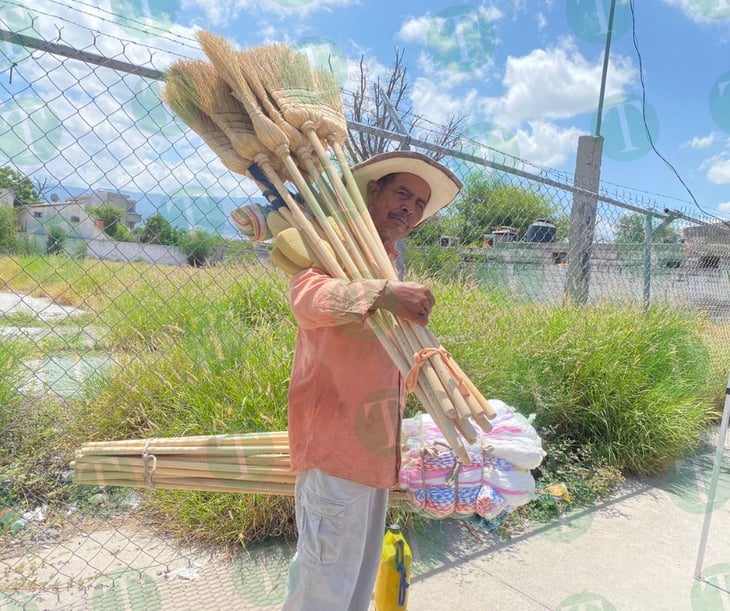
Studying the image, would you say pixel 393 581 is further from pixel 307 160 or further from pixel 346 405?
pixel 307 160

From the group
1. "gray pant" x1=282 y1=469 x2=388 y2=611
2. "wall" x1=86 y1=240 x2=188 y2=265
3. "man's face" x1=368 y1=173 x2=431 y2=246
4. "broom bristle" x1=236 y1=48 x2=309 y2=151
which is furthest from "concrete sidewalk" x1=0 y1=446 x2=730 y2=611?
"broom bristle" x1=236 y1=48 x2=309 y2=151

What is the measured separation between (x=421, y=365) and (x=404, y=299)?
196 millimetres

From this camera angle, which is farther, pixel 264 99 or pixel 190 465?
pixel 190 465

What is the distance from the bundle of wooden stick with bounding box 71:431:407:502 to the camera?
2.12 meters

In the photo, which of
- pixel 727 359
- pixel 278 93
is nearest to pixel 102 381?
pixel 278 93

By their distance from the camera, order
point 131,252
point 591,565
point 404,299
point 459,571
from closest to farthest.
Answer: point 404,299, point 131,252, point 459,571, point 591,565

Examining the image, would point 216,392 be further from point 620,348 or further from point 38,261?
point 620,348

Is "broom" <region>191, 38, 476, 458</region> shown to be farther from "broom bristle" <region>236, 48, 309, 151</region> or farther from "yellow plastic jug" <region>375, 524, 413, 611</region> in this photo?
"yellow plastic jug" <region>375, 524, 413, 611</region>

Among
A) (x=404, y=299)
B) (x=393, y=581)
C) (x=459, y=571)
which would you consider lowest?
(x=459, y=571)

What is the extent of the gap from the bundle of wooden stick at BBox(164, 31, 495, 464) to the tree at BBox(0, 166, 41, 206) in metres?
0.65

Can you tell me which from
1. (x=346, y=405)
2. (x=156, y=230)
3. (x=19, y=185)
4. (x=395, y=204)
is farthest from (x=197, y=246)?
(x=346, y=405)

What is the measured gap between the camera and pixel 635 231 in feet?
17.9

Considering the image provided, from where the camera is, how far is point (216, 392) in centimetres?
302

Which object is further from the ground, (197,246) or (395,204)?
(395,204)
